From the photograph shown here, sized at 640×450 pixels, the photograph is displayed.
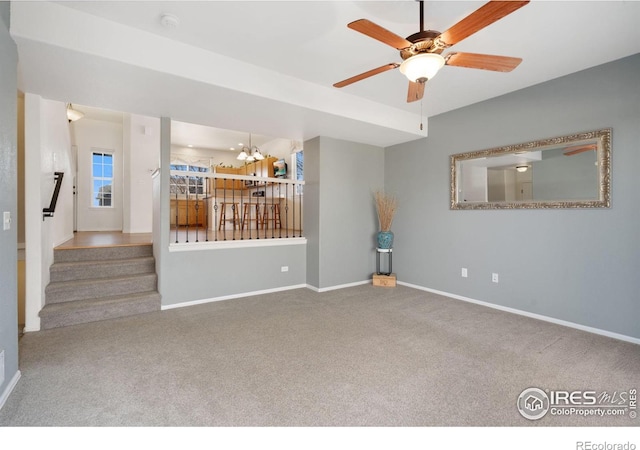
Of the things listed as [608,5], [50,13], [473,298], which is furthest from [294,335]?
[608,5]

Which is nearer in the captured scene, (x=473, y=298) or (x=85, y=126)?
(x=473, y=298)

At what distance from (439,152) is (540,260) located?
2.01m

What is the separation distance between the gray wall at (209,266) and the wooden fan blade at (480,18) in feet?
11.2

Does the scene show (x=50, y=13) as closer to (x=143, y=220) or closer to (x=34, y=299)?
(x=34, y=299)

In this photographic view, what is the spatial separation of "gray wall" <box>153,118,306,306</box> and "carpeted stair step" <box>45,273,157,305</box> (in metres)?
0.22

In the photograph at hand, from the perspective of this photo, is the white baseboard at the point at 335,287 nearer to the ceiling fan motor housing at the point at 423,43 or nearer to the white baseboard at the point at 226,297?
the white baseboard at the point at 226,297

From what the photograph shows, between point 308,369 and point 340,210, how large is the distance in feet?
9.73

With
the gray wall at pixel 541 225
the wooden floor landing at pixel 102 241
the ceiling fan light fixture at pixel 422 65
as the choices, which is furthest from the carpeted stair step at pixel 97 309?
the gray wall at pixel 541 225

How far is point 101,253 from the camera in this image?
160 inches

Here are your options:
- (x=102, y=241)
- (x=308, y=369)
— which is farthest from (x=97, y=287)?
(x=308, y=369)

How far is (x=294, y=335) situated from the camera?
298 cm

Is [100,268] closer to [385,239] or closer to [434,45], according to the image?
[385,239]

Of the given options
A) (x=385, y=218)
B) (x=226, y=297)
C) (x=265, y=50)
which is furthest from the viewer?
(x=385, y=218)

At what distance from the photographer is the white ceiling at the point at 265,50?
224cm
